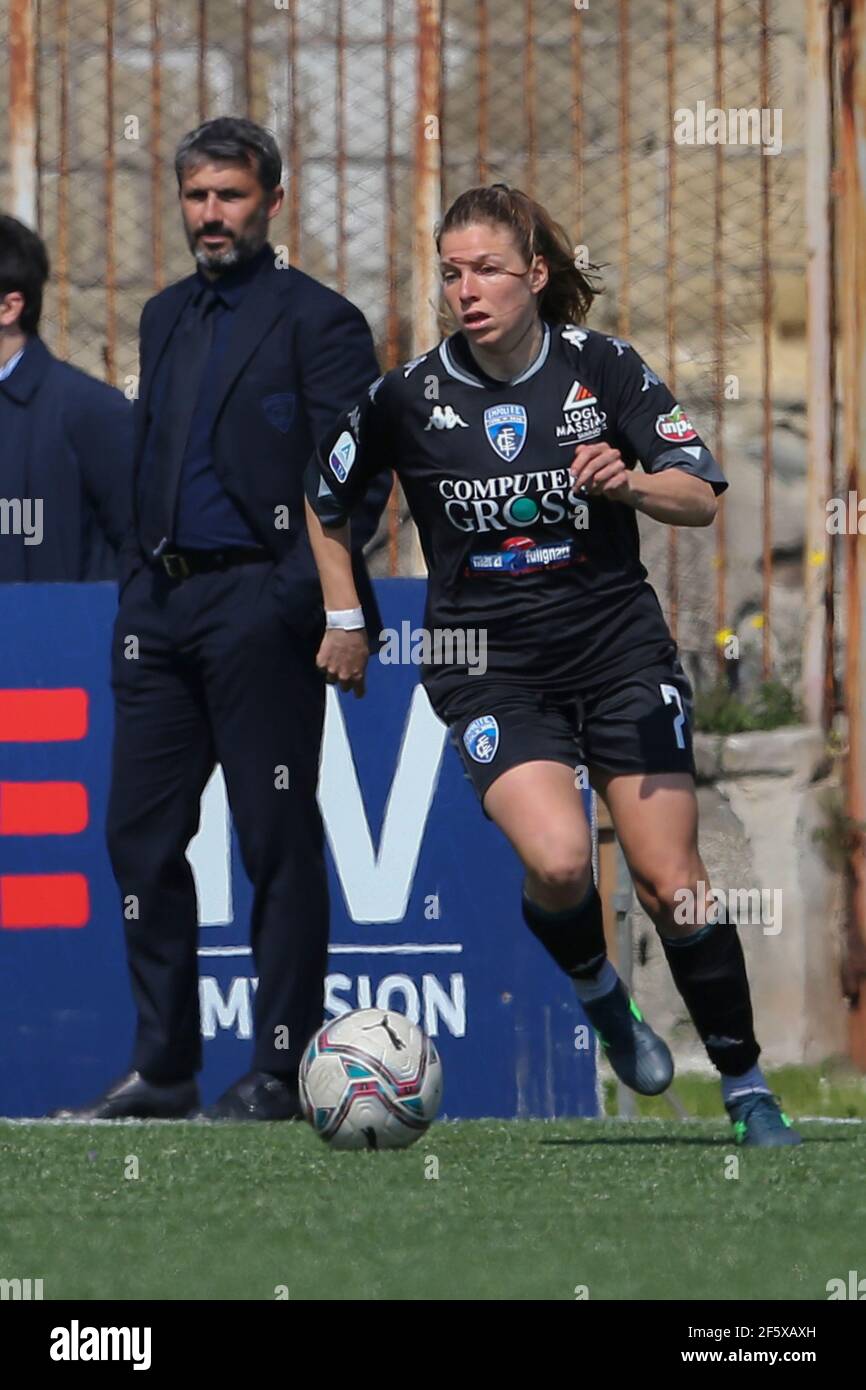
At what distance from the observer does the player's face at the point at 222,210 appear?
6.75 m

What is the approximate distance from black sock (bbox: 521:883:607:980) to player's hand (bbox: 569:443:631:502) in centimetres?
94

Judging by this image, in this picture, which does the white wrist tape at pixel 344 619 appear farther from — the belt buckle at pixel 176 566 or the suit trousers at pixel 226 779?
the belt buckle at pixel 176 566

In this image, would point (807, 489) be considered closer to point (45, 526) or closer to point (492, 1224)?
point (45, 526)

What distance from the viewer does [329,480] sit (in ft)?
19.2

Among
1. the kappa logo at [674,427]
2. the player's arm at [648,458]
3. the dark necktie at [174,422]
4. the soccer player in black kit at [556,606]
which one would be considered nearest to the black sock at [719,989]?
the soccer player in black kit at [556,606]

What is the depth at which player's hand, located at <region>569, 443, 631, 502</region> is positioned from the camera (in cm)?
512

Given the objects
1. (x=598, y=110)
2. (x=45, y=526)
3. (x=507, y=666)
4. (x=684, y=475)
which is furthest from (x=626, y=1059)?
(x=598, y=110)

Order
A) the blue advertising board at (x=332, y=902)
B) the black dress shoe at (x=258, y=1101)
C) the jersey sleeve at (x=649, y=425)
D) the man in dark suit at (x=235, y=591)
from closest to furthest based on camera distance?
the jersey sleeve at (x=649, y=425) < the black dress shoe at (x=258, y=1101) < the man in dark suit at (x=235, y=591) < the blue advertising board at (x=332, y=902)

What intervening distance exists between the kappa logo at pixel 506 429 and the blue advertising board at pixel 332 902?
159 cm

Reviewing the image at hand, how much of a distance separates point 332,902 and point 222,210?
1820mm

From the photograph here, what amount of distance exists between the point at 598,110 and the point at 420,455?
150 inches
